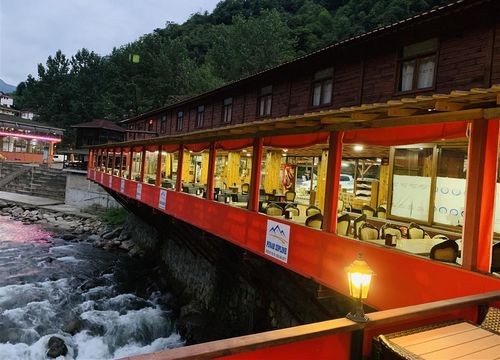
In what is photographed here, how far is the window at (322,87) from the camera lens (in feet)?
47.2

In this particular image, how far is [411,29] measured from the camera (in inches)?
432

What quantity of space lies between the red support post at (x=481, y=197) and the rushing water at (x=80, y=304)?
402 inches

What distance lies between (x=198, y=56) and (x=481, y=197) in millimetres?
60216

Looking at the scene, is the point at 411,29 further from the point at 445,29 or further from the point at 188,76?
the point at 188,76

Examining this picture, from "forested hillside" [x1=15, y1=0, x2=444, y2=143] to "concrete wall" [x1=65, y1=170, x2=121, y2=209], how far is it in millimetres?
15039

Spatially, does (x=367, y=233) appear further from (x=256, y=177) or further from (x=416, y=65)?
(x=416, y=65)

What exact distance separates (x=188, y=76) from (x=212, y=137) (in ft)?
121

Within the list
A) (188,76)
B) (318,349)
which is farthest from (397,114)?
(188,76)

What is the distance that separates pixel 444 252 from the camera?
531 centimetres

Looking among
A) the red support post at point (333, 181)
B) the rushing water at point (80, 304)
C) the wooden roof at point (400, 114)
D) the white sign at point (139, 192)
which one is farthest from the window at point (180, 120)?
the red support post at point (333, 181)

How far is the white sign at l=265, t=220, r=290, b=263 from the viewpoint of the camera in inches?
302

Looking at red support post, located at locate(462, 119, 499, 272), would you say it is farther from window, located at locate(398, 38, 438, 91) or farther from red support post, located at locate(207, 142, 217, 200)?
red support post, located at locate(207, 142, 217, 200)

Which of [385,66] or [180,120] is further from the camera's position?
[180,120]

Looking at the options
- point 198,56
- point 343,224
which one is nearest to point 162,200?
point 343,224
